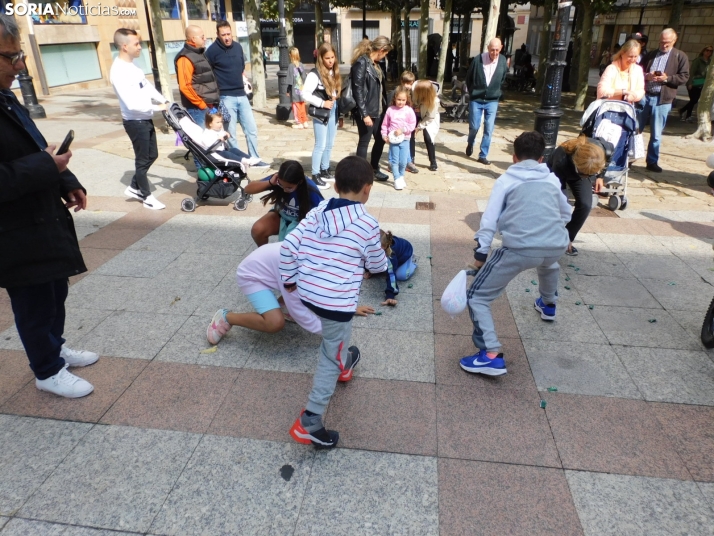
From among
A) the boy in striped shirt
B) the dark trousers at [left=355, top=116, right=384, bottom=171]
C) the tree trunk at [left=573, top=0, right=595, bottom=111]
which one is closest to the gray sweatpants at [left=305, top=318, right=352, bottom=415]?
the boy in striped shirt

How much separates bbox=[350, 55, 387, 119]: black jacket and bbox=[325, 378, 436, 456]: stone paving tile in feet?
15.5

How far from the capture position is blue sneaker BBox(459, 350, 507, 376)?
125 inches

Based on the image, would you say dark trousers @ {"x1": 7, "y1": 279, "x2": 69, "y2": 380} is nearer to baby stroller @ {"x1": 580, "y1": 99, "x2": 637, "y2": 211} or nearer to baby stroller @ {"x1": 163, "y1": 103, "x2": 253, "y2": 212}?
baby stroller @ {"x1": 163, "y1": 103, "x2": 253, "y2": 212}

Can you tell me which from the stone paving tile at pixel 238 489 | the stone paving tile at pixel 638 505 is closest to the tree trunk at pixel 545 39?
the stone paving tile at pixel 638 505

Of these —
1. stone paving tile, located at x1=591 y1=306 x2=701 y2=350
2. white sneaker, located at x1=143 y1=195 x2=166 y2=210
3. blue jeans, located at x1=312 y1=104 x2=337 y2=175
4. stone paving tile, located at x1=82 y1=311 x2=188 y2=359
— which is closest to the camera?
stone paving tile, located at x1=82 y1=311 x2=188 y2=359

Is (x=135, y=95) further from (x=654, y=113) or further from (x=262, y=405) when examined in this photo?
(x=654, y=113)

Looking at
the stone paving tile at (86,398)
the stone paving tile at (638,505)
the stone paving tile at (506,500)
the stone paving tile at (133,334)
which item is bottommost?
the stone paving tile at (638,505)

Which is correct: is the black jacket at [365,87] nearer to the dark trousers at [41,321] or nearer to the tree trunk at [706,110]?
the dark trousers at [41,321]

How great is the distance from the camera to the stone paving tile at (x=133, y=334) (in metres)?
3.49

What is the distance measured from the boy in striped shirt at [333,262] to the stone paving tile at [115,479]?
67 centimetres

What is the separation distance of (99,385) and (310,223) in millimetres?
1776

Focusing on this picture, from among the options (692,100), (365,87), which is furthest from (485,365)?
(692,100)

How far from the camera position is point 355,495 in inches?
93.9

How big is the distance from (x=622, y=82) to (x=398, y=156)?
3094 mm
